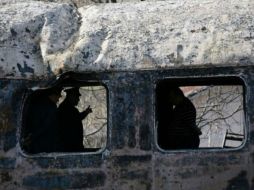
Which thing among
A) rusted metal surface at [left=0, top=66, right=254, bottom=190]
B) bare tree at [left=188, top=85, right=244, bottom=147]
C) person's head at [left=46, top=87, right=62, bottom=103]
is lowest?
rusted metal surface at [left=0, top=66, right=254, bottom=190]

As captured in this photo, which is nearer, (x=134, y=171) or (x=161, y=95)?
(x=134, y=171)

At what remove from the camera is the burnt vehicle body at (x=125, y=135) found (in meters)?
5.48

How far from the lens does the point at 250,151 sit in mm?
5434

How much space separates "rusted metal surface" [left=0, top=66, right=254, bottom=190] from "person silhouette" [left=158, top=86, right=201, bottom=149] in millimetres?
252

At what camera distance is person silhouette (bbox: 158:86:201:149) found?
5879 millimetres

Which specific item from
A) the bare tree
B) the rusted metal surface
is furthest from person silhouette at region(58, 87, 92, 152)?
the bare tree

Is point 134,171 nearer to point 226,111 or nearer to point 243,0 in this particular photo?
point 243,0

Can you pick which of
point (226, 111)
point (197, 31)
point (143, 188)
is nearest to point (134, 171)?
point (143, 188)

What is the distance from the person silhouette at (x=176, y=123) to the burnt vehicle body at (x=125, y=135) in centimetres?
28

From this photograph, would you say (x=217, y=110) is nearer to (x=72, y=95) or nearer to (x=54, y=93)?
(x=72, y=95)

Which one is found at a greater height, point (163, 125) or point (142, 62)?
point (142, 62)

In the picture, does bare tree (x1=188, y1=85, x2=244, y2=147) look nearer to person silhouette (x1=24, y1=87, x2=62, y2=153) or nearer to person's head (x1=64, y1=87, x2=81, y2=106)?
person's head (x1=64, y1=87, x2=81, y2=106)

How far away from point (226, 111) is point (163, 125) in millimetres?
11076

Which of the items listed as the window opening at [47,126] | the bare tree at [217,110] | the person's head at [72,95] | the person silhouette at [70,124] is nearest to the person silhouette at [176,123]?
the window opening at [47,126]
